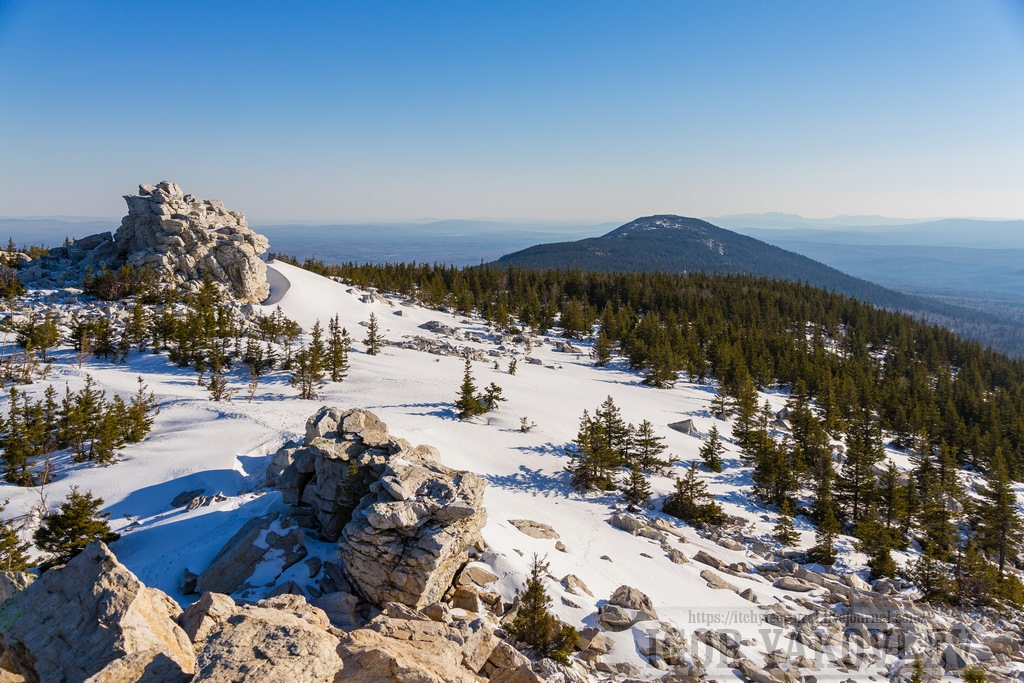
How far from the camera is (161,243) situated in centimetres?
5178

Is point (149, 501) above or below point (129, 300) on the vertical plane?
below

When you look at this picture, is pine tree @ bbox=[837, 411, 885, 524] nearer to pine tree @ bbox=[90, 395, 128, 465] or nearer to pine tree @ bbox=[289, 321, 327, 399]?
pine tree @ bbox=[289, 321, 327, 399]

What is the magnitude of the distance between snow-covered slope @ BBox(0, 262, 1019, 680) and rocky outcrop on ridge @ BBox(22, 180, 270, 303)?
16.0 meters

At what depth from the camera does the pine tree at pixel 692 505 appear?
23516 mm

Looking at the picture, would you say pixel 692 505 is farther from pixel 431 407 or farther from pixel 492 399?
pixel 431 407

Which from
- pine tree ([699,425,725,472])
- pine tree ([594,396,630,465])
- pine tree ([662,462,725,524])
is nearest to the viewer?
pine tree ([662,462,725,524])

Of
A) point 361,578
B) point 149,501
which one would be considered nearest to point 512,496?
point 361,578

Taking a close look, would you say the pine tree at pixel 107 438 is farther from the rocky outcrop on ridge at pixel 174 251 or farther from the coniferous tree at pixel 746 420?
the coniferous tree at pixel 746 420

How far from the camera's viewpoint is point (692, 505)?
936 inches

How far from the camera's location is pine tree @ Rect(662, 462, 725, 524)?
23.5 m

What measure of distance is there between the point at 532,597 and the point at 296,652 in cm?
747

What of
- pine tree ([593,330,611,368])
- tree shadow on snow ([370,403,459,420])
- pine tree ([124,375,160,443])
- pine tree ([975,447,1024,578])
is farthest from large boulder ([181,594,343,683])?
pine tree ([593,330,611,368])

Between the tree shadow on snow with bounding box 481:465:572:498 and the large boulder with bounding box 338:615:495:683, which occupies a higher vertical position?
the large boulder with bounding box 338:615:495:683

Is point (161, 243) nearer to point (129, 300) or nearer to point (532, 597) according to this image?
point (129, 300)
